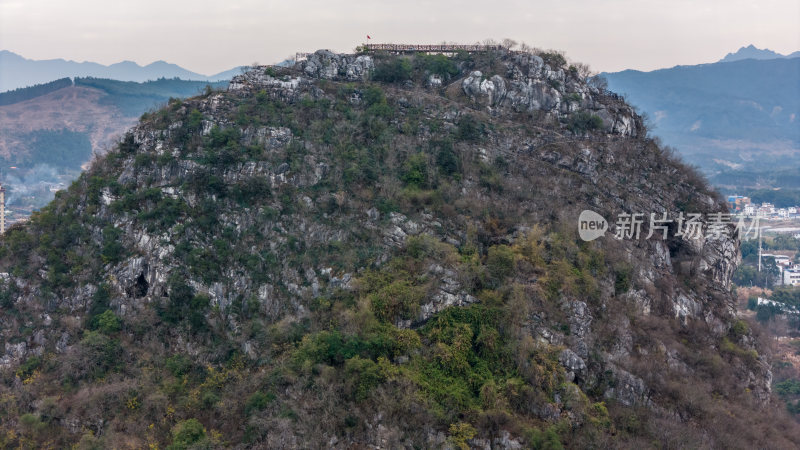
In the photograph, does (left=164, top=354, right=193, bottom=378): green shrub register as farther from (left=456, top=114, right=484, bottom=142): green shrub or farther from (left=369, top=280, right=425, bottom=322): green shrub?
(left=456, top=114, right=484, bottom=142): green shrub

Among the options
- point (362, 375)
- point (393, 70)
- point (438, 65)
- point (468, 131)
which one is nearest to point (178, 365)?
point (362, 375)

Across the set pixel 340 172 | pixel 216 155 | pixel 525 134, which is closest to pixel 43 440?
pixel 216 155

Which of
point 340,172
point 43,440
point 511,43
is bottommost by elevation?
point 43,440

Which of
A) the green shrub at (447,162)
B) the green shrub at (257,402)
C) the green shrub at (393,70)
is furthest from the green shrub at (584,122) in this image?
the green shrub at (257,402)

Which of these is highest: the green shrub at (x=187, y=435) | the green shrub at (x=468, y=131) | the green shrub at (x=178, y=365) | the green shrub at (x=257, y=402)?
the green shrub at (x=468, y=131)

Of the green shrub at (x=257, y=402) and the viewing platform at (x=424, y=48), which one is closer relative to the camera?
the green shrub at (x=257, y=402)

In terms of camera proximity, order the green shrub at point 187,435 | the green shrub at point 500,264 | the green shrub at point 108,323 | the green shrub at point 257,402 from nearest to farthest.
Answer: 1. the green shrub at point 187,435
2. the green shrub at point 257,402
3. the green shrub at point 108,323
4. the green shrub at point 500,264

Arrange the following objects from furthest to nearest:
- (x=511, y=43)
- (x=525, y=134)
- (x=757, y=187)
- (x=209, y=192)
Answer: (x=757, y=187), (x=511, y=43), (x=525, y=134), (x=209, y=192)

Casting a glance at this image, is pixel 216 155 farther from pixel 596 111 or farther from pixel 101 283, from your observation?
pixel 596 111

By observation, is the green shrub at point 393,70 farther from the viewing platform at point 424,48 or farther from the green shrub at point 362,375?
the green shrub at point 362,375
